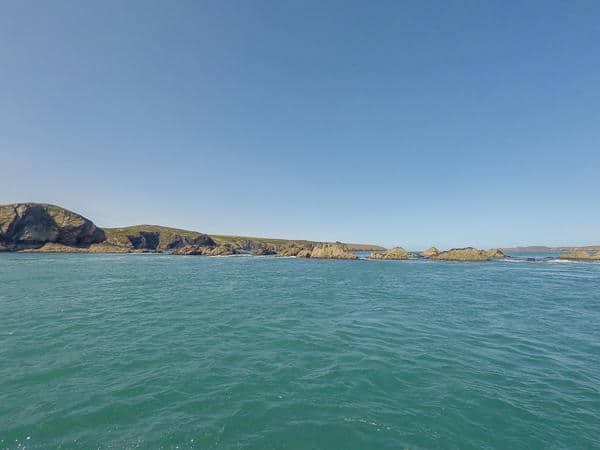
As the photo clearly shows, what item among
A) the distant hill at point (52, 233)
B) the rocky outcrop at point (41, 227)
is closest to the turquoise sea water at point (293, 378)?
the distant hill at point (52, 233)

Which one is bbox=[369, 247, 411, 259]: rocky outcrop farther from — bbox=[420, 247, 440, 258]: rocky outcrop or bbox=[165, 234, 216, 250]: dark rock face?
bbox=[165, 234, 216, 250]: dark rock face

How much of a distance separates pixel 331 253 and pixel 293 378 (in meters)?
106

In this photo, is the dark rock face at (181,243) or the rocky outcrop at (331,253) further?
the dark rock face at (181,243)

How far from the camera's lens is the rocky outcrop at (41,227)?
11844cm

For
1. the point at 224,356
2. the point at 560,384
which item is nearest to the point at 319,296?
the point at 224,356

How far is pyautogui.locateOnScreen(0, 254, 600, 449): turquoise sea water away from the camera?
771cm

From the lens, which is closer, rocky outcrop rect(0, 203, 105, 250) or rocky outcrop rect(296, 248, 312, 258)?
rocky outcrop rect(0, 203, 105, 250)

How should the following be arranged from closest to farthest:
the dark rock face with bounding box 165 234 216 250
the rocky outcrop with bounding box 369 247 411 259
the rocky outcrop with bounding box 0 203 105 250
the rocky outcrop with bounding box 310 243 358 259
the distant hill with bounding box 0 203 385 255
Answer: the rocky outcrop with bounding box 310 243 358 259 < the rocky outcrop with bounding box 369 247 411 259 < the rocky outcrop with bounding box 0 203 105 250 < the distant hill with bounding box 0 203 385 255 < the dark rock face with bounding box 165 234 216 250

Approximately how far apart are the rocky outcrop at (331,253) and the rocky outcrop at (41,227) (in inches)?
4817

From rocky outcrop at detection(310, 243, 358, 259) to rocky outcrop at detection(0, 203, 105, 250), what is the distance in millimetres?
122362

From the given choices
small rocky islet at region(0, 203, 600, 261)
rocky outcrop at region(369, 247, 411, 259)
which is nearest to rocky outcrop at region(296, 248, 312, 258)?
small rocky islet at region(0, 203, 600, 261)

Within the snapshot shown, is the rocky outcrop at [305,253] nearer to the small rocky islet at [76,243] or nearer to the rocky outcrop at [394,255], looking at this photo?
the small rocky islet at [76,243]

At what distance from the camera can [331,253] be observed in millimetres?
115312

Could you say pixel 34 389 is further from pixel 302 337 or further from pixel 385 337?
pixel 385 337
